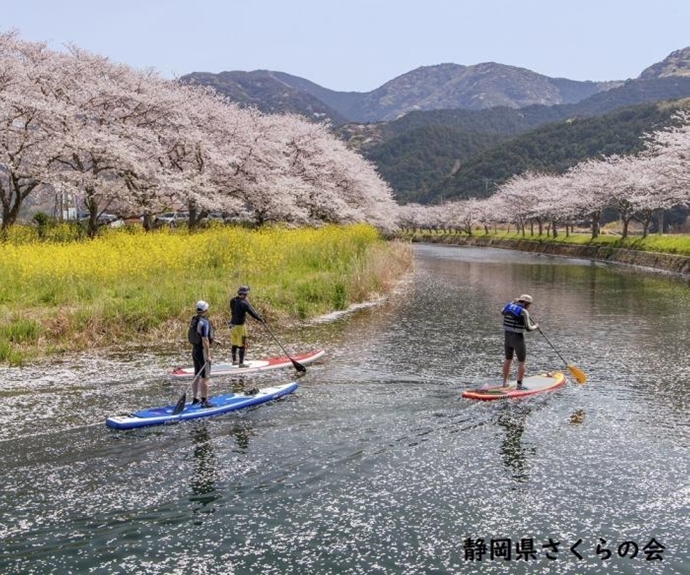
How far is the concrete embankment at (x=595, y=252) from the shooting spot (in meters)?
44.2

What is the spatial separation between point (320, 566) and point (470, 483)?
2864mm

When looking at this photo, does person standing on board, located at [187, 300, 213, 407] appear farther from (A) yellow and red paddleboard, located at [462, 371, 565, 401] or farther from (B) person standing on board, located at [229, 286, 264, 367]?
(A) yellow and red paddleboard, located at [462, 371, 565, 401]

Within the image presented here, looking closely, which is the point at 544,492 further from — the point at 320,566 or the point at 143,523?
the point at 143,523

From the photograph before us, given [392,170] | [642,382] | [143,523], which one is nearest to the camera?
[143,523]

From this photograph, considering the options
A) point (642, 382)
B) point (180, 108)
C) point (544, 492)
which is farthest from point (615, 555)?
point (180, 108)

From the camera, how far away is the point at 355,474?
30.0 feet

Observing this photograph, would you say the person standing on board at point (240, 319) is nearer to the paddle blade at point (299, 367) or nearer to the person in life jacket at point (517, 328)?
the paddle blade at point (299, 367)

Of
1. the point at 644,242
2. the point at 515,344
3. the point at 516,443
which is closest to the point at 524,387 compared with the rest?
the point at 515,344

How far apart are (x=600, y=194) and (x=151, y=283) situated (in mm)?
55590

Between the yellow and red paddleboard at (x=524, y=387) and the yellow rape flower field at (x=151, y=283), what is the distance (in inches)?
352

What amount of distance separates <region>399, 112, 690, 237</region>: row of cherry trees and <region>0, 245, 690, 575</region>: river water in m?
34.6

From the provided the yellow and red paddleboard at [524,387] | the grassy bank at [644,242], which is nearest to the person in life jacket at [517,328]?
the yellow and red paddleboard at [524,387]

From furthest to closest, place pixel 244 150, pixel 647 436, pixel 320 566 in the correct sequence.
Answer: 1. pixel 244 150
2. pixel 647 436
3. pixel 320 566

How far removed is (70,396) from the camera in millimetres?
12422
